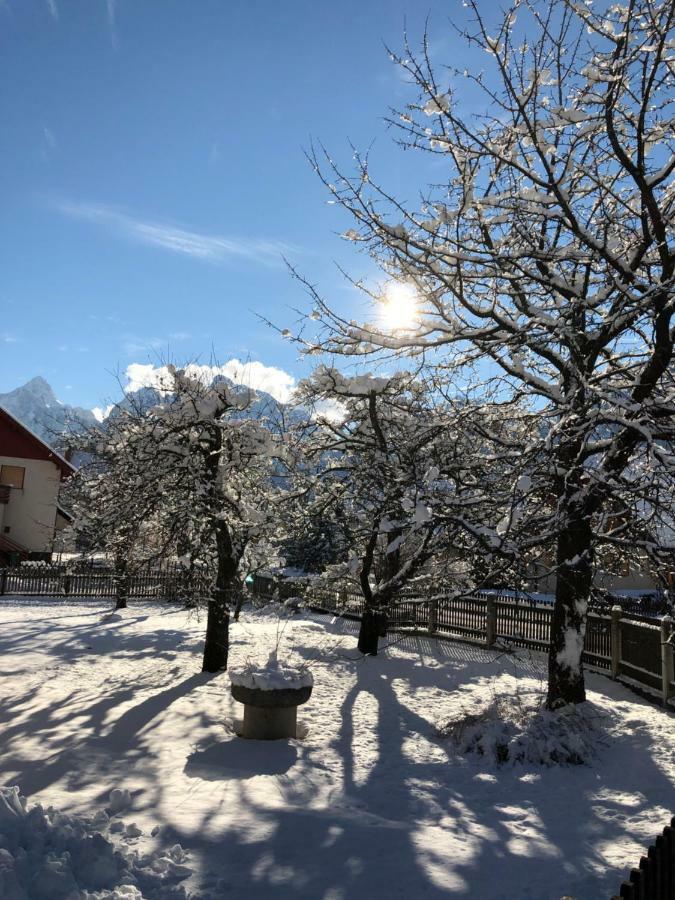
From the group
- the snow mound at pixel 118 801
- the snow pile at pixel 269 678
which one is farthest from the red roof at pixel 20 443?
the snow mound at pixel 118 801

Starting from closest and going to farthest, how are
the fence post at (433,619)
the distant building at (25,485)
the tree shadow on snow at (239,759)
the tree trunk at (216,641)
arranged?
the tree shadow on snow at (239,759) < the tree trunk at (216,641) < the fence post at (433,619) < the distant building at (25,485)

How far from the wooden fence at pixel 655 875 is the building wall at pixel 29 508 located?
3545 cm

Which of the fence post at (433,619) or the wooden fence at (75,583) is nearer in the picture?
the fence post at (433,619)

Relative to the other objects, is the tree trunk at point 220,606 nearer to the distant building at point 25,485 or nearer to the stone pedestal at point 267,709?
the stone pedestal at point 267,709

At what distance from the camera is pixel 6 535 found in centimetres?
3509

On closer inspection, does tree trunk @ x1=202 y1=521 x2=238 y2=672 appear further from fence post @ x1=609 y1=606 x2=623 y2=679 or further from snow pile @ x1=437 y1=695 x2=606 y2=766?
fence post @ x1=609 y1=606 x2=623 y2=679

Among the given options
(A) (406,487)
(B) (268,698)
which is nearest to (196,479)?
(B) (268,698)

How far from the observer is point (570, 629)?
8984mm

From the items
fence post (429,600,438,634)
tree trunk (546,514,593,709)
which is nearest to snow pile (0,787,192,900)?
tree trunk (546,514,593,709)

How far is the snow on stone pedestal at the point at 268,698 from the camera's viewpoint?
857 cm

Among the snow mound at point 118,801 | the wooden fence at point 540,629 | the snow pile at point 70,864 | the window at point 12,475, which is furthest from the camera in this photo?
the window at point 12,475

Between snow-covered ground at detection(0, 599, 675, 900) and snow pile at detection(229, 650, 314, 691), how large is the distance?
721 millimetres

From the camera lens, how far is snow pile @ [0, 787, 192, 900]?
11.9 ft

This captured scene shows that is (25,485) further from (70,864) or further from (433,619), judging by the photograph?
(70,864)
